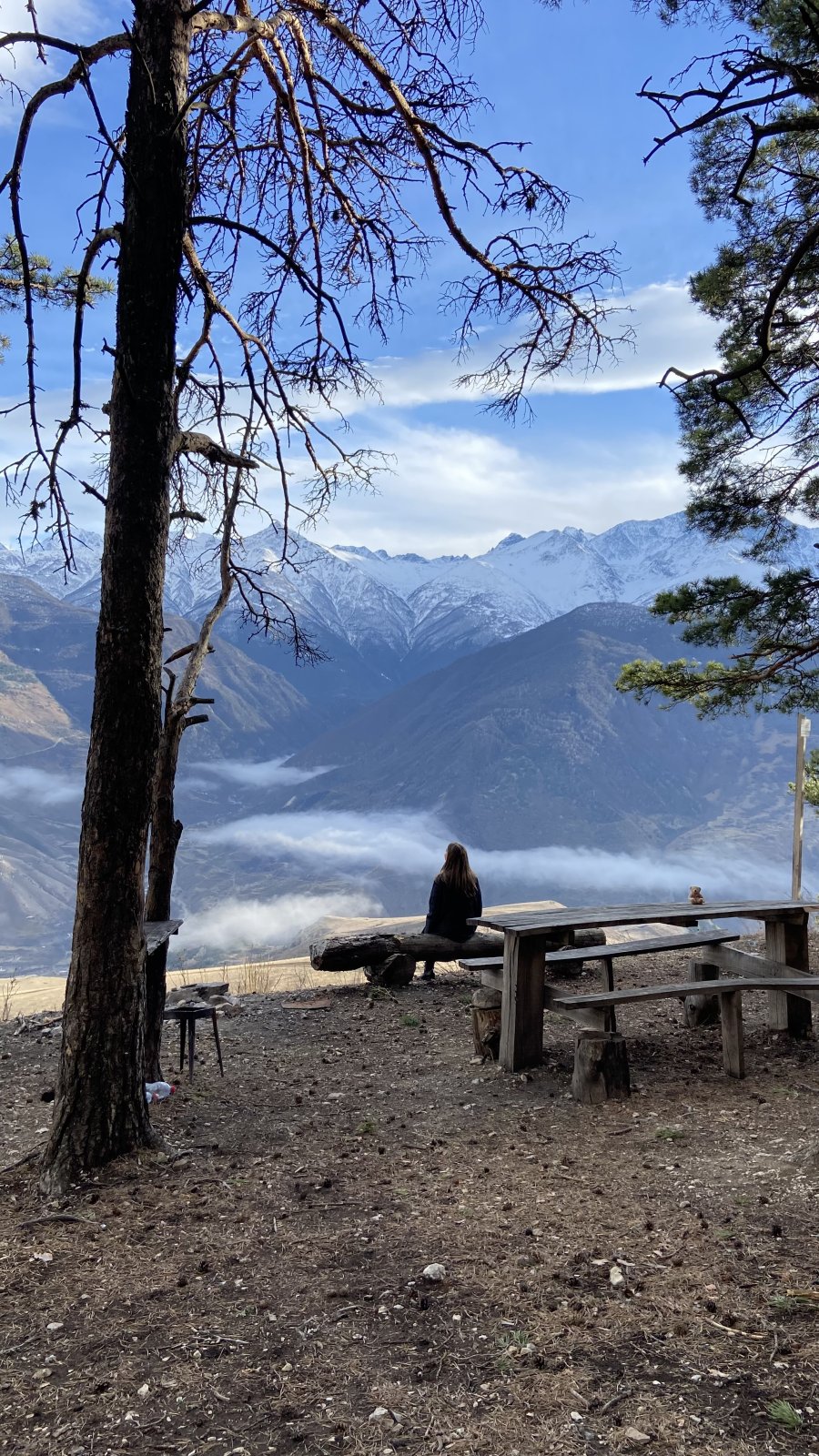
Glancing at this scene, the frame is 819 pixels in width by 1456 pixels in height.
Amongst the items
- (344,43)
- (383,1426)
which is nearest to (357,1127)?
(383,1426)

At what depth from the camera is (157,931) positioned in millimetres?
6641

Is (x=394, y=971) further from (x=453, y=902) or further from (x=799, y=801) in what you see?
(x=799, y=801)

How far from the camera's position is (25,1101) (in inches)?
271

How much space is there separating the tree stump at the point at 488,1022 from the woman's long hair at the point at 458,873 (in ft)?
12.0

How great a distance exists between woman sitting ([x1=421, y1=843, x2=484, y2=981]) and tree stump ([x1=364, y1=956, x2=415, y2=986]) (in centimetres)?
42

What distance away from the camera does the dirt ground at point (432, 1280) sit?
286cm

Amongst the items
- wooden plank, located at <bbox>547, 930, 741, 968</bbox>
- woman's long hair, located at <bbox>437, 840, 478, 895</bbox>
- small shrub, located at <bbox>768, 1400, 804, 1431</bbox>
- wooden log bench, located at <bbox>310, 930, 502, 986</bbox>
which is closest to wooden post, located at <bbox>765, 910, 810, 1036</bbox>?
wooden plank, located at <bbox>547, 930, 741, 968</bbox>

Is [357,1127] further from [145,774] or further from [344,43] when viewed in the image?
[344,43]

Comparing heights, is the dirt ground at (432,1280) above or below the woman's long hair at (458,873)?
below

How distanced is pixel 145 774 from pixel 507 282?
3.73 m

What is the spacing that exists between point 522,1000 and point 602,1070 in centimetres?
87

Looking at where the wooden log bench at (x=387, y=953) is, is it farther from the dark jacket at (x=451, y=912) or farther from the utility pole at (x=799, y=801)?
the utility pole at (x=799, y=801)

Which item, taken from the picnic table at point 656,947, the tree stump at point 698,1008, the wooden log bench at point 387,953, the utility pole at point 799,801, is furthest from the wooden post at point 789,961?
the utility pole at point 799,801

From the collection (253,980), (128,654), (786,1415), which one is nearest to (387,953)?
(253,980)
